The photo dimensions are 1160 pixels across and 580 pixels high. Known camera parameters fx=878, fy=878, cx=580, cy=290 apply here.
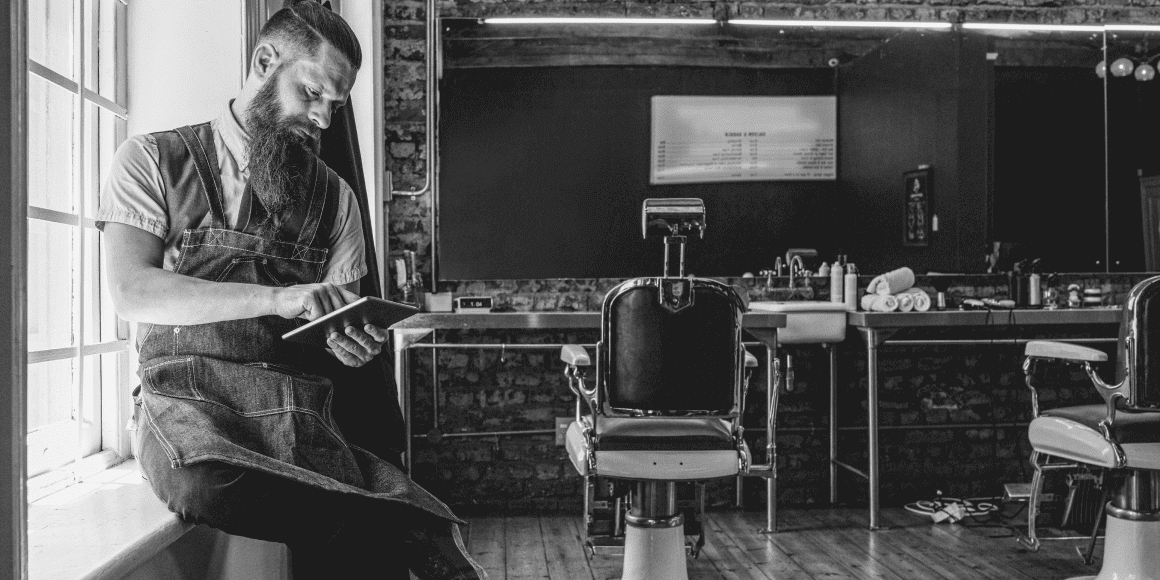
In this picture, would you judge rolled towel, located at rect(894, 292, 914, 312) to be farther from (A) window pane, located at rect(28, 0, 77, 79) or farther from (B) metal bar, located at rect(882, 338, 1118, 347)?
(A) window pane, located at rect(28, 0, 77, 79)

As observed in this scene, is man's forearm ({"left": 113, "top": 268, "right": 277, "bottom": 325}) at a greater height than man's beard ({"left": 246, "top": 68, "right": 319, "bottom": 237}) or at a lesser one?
lesser

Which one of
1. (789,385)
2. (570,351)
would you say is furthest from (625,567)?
(789,385)

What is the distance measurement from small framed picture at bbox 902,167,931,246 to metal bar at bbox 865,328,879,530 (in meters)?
0.81

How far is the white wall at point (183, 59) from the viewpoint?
218cm

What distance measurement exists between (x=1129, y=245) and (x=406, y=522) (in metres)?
4.40

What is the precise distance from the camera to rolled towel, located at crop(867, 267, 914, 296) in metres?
4.00

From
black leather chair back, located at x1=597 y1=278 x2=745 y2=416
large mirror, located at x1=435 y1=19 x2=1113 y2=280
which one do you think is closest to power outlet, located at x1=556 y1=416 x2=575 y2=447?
large mirror, located at x1=435 y1=19 x2=1113 y2=280

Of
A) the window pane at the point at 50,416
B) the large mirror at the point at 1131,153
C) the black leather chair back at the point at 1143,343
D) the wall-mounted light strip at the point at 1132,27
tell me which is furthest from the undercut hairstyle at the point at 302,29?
the wall-mounted light strip at the point at 1132,27

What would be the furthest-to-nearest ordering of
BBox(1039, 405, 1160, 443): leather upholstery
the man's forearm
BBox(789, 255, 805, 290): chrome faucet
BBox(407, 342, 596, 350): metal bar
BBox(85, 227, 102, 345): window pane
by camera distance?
BBox(789, 255, 805, 290): chrome faucet
BBox(407, 342, 596, 350): metal bar
BBox(1039, 405, 1160, 443): leather upholstery
BBox(85, 227, 102, 345): window pane
the man's forearm

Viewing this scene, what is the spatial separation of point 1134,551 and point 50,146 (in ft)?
10.6

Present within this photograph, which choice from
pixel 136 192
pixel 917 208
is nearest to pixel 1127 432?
pixel 917 208

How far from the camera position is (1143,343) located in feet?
8.59

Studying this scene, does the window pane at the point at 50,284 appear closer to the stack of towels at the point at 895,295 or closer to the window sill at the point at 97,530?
the window sill at the point at 97,530

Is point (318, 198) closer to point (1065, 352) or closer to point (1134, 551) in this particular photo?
point (1065, 352)
